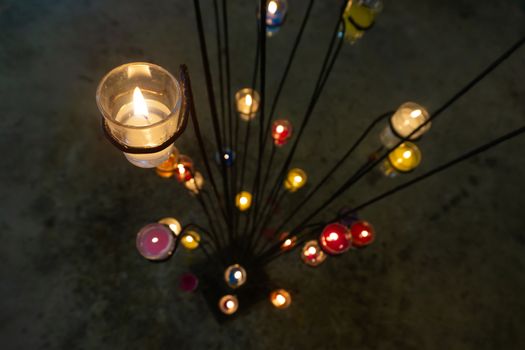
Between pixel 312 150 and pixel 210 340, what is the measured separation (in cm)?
187

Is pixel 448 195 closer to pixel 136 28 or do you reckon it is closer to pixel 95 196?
pixel 95 196

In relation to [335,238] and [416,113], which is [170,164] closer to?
[335,238]

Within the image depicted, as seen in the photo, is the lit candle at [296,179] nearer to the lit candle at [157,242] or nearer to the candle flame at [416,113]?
the candle flame at [416,113]

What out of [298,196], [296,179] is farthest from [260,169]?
[298,196]

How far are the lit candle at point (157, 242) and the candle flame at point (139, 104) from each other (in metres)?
0.68

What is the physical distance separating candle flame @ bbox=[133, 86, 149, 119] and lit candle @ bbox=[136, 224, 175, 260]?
2.22 feet

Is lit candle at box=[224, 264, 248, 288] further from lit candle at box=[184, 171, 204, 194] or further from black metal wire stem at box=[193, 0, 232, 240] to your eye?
black metal wire stem at box=[193, 0, 232, 240]

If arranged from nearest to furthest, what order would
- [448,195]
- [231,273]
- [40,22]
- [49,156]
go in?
[231,273] → [49,156] → [448,195] → [40,22]

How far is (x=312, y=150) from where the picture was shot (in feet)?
11.5

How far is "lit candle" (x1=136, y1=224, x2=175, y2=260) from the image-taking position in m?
1.54

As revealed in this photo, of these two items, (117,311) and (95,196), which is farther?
(95,196)

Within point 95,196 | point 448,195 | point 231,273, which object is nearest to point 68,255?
point 95,196

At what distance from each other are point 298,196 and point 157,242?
6.25ft

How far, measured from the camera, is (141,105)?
954 millimetres
